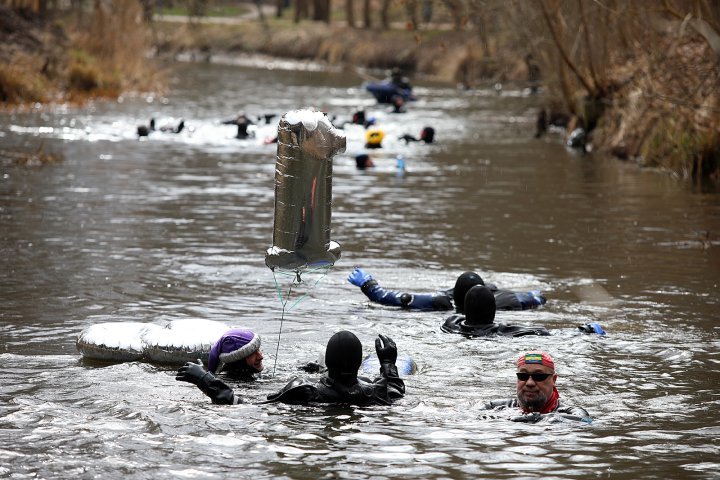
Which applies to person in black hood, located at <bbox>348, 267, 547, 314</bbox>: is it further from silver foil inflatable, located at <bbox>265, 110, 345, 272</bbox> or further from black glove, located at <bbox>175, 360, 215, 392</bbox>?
black glove, located at <bbox>175, 360, 215, 392</bbox>

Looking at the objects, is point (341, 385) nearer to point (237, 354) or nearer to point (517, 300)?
point (237, 354)

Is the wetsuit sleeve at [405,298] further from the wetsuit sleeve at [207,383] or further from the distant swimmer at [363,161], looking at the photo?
the distant swimmer at [363,161]

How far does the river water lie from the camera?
29.2 feet

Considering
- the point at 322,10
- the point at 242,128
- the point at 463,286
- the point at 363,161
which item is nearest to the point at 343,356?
the point at 463,286

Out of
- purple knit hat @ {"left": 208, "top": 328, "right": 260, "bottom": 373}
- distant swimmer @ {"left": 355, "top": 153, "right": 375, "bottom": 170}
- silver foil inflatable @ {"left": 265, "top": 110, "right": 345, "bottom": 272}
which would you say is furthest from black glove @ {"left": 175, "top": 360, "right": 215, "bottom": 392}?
distant swimmer @ {"left": 355, "top": 153, "right": 375, "bottom": 170}

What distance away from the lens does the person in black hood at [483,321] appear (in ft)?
40.9

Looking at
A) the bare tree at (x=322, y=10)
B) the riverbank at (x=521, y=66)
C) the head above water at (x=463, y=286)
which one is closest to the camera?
the head above water at (x=463, y=286)

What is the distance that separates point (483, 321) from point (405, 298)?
1528 millimetres

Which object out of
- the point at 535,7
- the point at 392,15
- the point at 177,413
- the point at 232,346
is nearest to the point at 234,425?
the point at 177,413

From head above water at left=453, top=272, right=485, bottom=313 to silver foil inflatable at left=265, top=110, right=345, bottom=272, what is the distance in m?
2.93

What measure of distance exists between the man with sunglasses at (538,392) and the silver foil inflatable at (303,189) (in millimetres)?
2037

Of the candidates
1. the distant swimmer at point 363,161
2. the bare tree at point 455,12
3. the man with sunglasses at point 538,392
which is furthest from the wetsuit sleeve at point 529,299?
the distant swimmer at point 363,161

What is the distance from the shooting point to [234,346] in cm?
1073

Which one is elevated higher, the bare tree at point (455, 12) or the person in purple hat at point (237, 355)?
the bare tree at point (455, 12)
